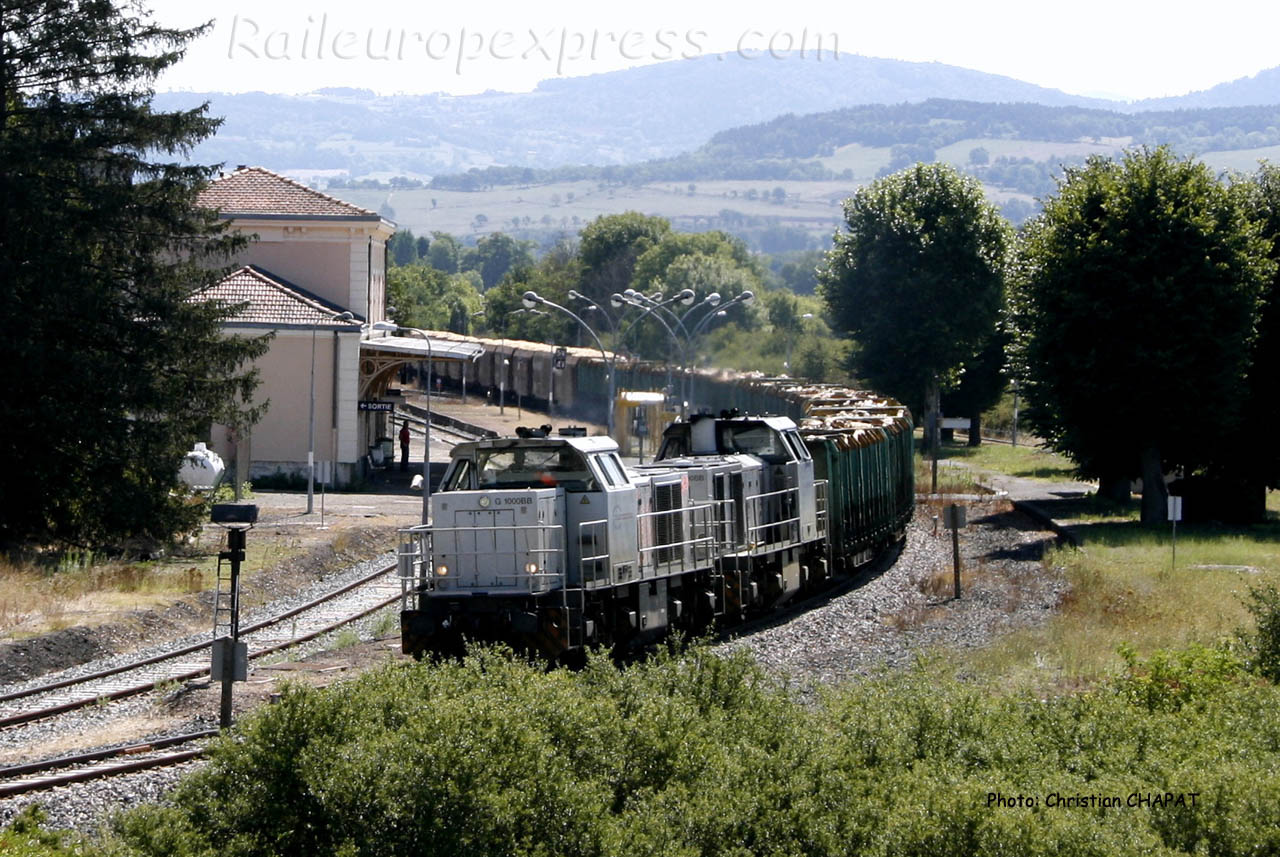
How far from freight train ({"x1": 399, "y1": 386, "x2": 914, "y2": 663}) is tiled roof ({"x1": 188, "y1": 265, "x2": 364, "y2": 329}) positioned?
92.9 feet

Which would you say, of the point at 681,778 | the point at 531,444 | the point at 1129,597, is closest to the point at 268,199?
the point at 1129,597

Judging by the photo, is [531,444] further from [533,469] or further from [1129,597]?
[1129,597]

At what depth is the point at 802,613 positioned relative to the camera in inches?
1096

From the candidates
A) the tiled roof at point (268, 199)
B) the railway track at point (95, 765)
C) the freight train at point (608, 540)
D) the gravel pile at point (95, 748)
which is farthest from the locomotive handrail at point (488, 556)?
the tiled roof at point (268, 199)

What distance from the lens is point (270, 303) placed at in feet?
180

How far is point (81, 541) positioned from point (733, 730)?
23.4 meters

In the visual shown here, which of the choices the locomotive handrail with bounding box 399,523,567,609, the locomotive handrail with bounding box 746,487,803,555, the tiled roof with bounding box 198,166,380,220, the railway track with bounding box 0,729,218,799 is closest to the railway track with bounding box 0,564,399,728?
the railway track with bounding box 0,729,218,799

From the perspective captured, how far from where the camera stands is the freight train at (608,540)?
63.6 feet

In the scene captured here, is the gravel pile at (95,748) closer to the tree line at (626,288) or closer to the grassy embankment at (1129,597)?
the grassy embankment at (1129,597)

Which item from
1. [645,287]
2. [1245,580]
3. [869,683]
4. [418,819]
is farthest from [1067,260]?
[645,287]

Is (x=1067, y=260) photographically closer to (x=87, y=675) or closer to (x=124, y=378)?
(x=124, y=378)

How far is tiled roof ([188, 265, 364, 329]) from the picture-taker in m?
53.5

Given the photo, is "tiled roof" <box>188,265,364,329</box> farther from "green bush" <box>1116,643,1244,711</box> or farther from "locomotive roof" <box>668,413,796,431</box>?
"green bush" <box>1116,643,1244,711</box>

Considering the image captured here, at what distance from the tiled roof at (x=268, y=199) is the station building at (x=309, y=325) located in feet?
0.18
